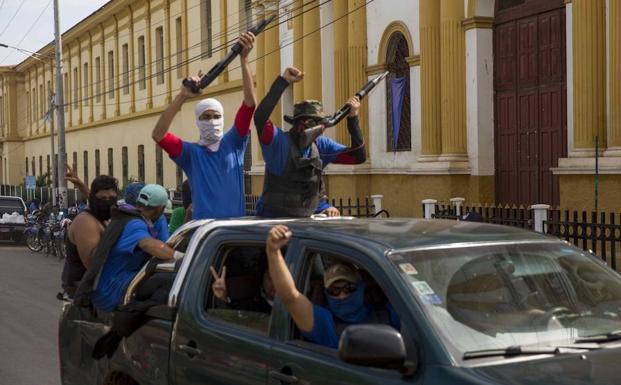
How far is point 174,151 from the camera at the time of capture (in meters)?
6.98

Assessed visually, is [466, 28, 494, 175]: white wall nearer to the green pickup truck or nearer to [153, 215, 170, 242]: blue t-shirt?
[153, 215, 170, 242]: blue t-shirt

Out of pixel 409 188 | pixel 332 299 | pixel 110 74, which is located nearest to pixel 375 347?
pixel 332 299

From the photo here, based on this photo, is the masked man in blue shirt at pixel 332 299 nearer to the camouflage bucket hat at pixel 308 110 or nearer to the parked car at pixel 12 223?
the camouflage bucket hat at pixel 308 110

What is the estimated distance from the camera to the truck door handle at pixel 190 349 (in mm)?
5043

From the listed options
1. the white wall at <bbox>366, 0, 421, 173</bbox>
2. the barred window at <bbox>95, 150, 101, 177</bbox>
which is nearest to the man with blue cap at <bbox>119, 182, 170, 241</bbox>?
the white wall at <bbox>366, 0, 421, 173</bbox>

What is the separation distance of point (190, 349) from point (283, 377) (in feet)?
2.76

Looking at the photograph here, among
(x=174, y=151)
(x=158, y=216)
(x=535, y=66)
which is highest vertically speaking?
(x=535, y=66)

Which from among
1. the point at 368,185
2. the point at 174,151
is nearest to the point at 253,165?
the point at 368,185

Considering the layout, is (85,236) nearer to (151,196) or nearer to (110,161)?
(151,196)

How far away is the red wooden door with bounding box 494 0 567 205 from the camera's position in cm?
1756

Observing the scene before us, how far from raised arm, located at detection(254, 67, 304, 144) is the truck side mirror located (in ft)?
10.1

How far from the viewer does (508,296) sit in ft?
14.1

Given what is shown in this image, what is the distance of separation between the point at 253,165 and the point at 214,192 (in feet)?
73.3

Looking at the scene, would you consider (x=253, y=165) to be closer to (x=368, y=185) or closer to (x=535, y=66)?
(x=368, y=185)
